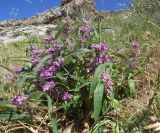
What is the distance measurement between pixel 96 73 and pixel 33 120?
52 cm

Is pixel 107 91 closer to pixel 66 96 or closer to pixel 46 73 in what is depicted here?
pixel 66 96

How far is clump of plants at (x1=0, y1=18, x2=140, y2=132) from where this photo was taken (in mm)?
2621

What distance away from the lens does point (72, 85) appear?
2.84m

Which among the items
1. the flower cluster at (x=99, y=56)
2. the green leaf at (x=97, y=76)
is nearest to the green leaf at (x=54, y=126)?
the green leaf at (x=97, y=76)

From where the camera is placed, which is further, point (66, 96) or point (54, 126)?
point (66, 96)

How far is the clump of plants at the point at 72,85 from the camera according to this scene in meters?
2.62

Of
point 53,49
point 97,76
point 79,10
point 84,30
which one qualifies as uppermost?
point 79,10

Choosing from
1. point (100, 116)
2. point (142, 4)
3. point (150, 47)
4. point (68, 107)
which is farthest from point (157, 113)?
point (142, 4)

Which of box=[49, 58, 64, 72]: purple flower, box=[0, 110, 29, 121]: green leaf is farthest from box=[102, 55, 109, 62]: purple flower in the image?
box=[0, 110, 29, 121]: green leaf

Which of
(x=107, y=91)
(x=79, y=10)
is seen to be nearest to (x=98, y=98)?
(x=107, y=91)

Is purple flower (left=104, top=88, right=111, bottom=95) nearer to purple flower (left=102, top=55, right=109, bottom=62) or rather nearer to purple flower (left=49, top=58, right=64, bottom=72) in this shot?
purple flower (left=102, top=55, right=109, bottom=62)

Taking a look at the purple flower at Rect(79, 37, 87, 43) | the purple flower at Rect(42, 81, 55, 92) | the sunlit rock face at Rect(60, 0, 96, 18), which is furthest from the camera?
the sunlit rock face at Rect(60, 0, 96, 18)

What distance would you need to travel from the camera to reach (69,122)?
2799 mm

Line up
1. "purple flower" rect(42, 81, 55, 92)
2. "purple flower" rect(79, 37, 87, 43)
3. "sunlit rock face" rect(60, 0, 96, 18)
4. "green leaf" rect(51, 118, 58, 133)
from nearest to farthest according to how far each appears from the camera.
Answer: "green leaf" rect(51, 118, 58, 133), "purple flower" rect(42, 81, 55, 92), "purple flower" rect(79, 37, 87, 43), "sunlit rock face" rect(60, 0, 96, 18)
